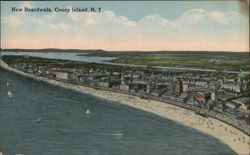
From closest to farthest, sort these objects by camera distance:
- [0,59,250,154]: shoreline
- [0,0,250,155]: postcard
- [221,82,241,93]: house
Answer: [0,0,250,155]: postcard, [221,82,241,93]: house, [0,59,250,154]: shoreline

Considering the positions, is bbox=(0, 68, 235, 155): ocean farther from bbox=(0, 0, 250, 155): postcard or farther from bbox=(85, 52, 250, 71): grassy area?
bbox=(85, 52, 250, 71): grassy area

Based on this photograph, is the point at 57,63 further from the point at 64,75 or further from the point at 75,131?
the point at 75,131

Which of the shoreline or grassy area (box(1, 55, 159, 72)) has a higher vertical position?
grassy area (box(1, 55, 159, 72))

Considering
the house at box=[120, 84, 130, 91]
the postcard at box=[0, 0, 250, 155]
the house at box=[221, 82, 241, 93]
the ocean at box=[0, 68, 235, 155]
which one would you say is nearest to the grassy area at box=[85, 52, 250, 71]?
the postcard at box=[0, 0, 250, 155]

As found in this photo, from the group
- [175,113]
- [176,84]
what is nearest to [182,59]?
[176,84]

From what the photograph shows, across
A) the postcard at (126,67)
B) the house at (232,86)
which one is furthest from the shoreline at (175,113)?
the house at (232,86)

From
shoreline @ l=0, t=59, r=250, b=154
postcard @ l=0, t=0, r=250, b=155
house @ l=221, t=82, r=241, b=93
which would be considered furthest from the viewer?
shoreline @ l=0, t=59, r=250, b=154

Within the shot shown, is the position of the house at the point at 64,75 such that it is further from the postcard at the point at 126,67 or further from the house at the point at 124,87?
the house at the point at 124,87

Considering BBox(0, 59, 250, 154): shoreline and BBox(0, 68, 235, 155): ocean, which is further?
BBox(0, 59, 250, 154): shoreline
